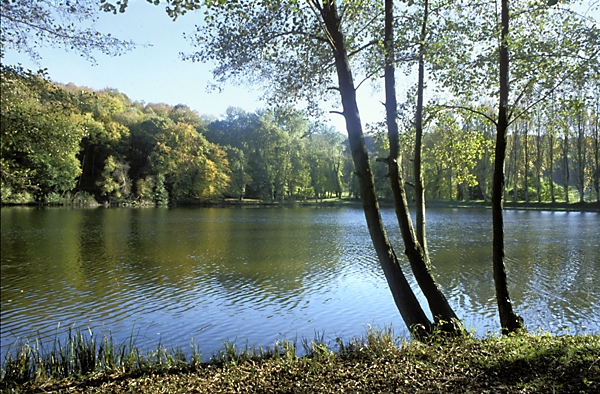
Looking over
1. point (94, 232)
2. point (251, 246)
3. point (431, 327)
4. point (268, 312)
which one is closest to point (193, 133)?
point (94, 232)

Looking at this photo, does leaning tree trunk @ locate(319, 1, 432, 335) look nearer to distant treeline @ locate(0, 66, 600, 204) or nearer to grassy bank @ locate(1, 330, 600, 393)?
grassy bank @ locate(1, 330, 600, 393)

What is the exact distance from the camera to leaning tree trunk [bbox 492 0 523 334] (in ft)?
19.4

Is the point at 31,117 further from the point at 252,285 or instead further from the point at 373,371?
the point at 252,285

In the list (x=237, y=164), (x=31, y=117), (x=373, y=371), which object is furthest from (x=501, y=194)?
(x=237, y=164)

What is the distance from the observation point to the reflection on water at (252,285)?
29.5 feet

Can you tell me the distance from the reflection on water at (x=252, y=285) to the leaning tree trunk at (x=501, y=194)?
2018 millimetres

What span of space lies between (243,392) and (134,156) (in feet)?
193

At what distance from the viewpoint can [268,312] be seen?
9938 millimetres

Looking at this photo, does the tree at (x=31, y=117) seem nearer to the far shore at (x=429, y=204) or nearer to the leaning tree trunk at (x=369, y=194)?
the leaning tree trunk at (x=369, y=194)

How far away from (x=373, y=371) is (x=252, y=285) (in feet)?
26.8

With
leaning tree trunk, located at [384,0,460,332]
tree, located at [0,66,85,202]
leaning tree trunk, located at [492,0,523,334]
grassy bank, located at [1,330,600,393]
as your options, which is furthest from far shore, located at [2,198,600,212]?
tree, located at [0,66,85,202]

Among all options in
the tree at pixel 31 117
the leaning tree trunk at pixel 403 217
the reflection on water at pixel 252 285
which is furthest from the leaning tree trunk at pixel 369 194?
the tree at pixel 31 117

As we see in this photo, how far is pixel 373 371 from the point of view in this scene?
456 cm

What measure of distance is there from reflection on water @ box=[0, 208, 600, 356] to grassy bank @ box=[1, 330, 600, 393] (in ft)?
8.37
